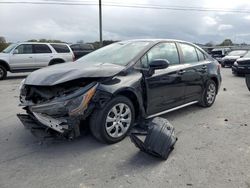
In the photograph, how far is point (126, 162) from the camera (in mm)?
3596

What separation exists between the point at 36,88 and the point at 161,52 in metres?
2.34

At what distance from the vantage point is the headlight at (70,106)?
3.60 m

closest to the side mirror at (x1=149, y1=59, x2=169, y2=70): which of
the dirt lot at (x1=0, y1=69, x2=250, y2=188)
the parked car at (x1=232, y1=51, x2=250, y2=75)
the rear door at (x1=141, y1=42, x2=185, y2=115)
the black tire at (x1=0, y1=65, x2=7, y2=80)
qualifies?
the rear door at (x1=141, y1=42, x2=185, y2=115)

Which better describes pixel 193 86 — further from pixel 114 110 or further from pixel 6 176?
pixel 6 176

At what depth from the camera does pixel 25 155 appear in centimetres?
380

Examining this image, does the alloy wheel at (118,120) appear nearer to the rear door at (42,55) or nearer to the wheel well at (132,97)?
Result: the wheel well at (132,97)

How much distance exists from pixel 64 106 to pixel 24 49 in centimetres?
1114

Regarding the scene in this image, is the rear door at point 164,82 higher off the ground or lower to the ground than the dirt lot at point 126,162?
higher

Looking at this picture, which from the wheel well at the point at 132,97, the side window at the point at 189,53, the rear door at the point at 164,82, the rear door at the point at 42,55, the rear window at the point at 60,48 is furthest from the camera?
the rear window at the point at 60,48

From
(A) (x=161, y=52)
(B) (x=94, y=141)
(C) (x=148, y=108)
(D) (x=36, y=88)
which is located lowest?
(B) (x=94, y=141)

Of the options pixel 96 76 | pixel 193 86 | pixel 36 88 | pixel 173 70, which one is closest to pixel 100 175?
pixel 96 76

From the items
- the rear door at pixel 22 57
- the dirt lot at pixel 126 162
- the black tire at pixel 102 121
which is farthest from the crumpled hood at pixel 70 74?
the rear door at pixel 22 57

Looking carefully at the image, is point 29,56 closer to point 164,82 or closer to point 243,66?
point 164,82

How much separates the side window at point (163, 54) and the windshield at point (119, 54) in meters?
0.18
